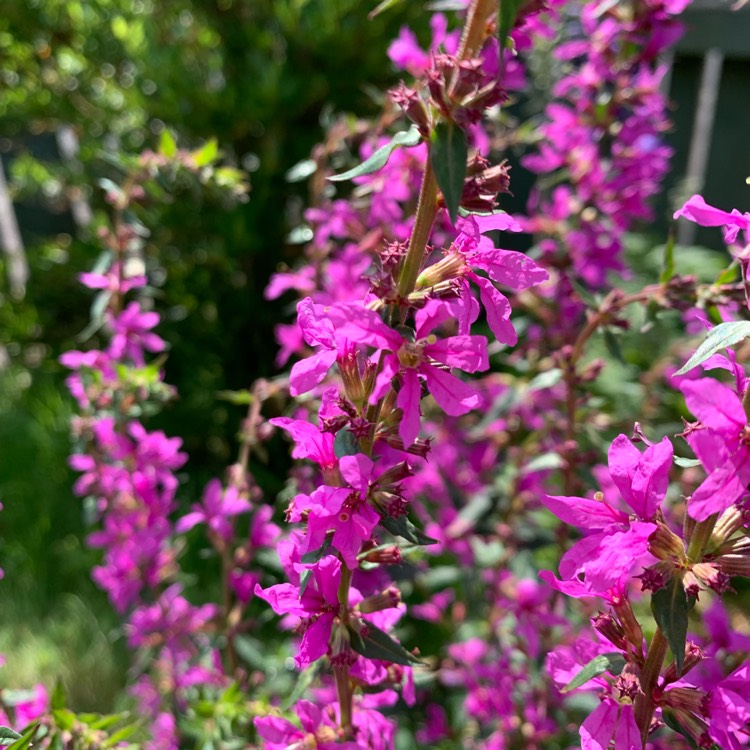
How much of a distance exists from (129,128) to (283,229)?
66cm


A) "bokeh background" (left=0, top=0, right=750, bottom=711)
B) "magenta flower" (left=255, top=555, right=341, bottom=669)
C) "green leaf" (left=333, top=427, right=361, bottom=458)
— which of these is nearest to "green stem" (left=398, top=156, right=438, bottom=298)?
"green leaf" (left=333, top=427, right=361, bottom=458)

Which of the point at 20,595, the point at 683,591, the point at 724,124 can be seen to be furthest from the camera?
the point at 724,124

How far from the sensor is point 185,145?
228cm

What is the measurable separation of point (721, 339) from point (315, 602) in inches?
12.7

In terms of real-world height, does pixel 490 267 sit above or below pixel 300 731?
above

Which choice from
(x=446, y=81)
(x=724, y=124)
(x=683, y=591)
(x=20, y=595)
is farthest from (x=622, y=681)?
(x=724, y=124)

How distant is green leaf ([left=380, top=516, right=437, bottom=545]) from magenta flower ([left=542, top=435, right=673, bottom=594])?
9 centimetres

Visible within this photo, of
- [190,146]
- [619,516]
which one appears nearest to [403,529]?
[619,516]

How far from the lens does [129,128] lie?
2623mm

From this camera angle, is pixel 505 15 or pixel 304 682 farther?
pixel 304 682

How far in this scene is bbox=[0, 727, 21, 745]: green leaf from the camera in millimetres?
530

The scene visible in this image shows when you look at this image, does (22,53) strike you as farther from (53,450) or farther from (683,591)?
(683,591)

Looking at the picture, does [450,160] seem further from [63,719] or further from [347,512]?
[63,719]

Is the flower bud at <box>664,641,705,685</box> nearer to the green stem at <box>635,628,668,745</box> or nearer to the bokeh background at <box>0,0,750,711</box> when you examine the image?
the green stem at <box>635,628,668,745</box>
